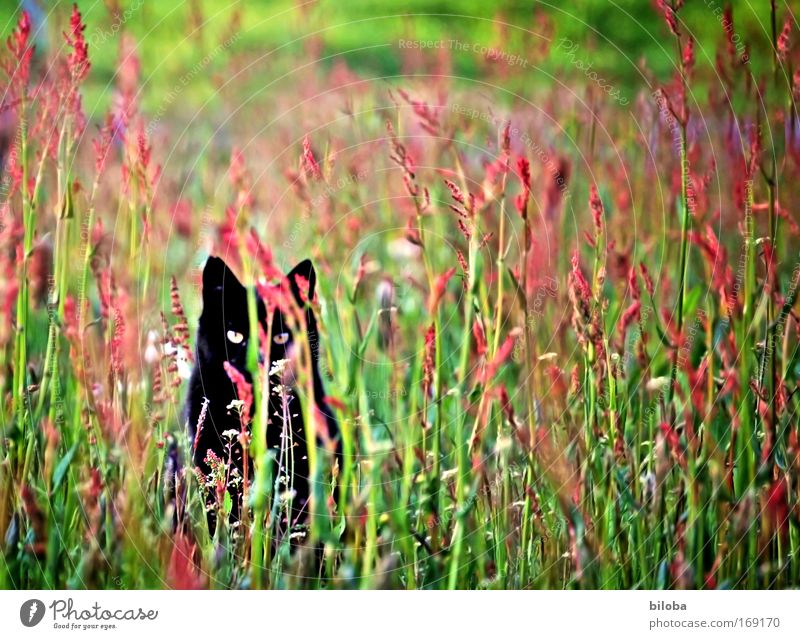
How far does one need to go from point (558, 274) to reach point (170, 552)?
0.81m

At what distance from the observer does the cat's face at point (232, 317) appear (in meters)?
1.64

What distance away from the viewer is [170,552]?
1.64m

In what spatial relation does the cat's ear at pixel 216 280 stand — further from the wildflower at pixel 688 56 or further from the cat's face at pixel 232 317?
the wildflower at pixel 688 56

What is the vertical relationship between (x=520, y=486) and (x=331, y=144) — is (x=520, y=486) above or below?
below

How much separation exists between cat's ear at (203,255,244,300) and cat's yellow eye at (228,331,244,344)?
0.20 feet

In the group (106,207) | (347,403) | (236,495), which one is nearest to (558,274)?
(347,403)

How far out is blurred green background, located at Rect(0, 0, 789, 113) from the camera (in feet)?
5.73

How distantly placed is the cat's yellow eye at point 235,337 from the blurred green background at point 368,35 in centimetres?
44
